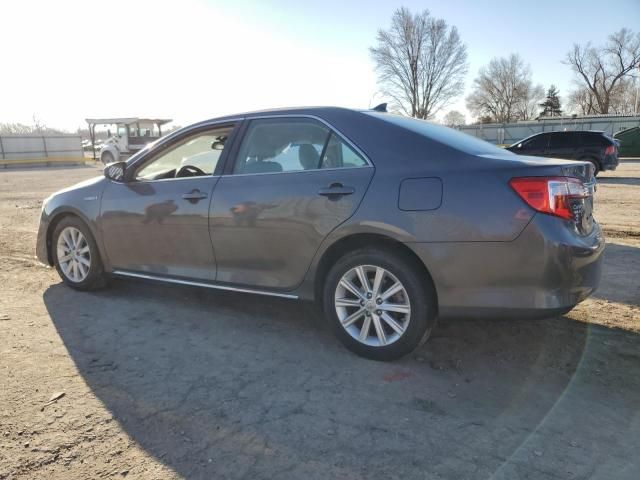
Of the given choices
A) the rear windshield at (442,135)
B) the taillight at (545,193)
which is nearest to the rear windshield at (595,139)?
the rear windshield at (442,135)

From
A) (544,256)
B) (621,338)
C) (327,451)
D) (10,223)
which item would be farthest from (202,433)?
(10,223)

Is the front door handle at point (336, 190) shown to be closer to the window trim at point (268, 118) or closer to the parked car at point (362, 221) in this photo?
the parked car at point (362, 221)

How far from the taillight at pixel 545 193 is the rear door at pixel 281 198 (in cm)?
93

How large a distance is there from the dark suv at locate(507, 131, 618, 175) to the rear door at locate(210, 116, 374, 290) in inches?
547

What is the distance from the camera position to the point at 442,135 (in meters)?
3.49

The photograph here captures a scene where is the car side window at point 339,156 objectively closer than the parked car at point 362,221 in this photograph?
No

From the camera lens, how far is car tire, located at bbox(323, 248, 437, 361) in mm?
3152

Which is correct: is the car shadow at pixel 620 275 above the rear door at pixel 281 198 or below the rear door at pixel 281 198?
below

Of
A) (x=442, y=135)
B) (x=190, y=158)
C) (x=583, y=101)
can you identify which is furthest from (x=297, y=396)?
(x=583, y=101)

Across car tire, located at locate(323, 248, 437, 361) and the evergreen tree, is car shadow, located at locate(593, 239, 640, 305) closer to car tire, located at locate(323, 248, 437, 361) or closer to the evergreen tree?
car tire, located at locate(323, 248, 437, 361)

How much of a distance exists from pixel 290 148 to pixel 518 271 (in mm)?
1824

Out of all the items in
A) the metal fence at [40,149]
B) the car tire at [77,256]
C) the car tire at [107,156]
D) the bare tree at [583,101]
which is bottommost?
the car tire at [77,256]

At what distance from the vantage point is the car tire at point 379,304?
3.15 metres

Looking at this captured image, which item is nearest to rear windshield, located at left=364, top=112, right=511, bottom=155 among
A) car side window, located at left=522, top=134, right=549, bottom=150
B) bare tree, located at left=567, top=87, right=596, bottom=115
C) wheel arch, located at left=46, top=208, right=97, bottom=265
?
wheel arch, located at left=46, top=208, right=97, bottom=265
